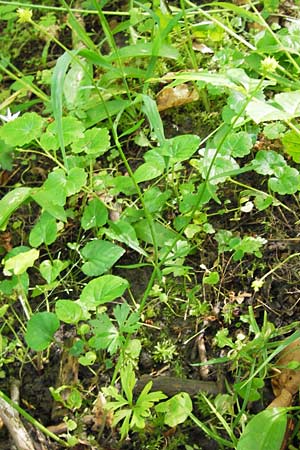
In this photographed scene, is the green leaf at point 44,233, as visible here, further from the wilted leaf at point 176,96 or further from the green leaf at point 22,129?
the wilted leaf at point 176,96

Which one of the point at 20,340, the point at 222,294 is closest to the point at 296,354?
the point at 222,294

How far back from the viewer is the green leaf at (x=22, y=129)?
1.73m

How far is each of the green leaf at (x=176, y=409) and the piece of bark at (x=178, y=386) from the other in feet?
0.25

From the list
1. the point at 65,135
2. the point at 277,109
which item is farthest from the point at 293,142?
the point at 65,135

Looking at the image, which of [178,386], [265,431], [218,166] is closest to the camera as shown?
[265,431]

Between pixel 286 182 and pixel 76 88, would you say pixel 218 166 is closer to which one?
pixel 286 182

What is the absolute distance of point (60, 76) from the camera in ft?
5.43

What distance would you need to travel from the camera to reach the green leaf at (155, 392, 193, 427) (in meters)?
1.43

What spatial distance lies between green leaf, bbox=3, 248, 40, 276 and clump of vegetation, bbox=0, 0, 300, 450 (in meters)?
0.01

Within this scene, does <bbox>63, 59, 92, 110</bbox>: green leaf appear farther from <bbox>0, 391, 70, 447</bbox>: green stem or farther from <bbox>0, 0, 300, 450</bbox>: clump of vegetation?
<bbox>0, 391, 70, 447</bbox>: green stem

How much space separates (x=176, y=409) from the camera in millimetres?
1440

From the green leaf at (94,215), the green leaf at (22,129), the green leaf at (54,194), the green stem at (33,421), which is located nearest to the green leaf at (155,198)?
the green leaf at (94,215)

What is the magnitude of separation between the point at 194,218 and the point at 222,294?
234 mm

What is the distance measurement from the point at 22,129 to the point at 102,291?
524 millimetres
